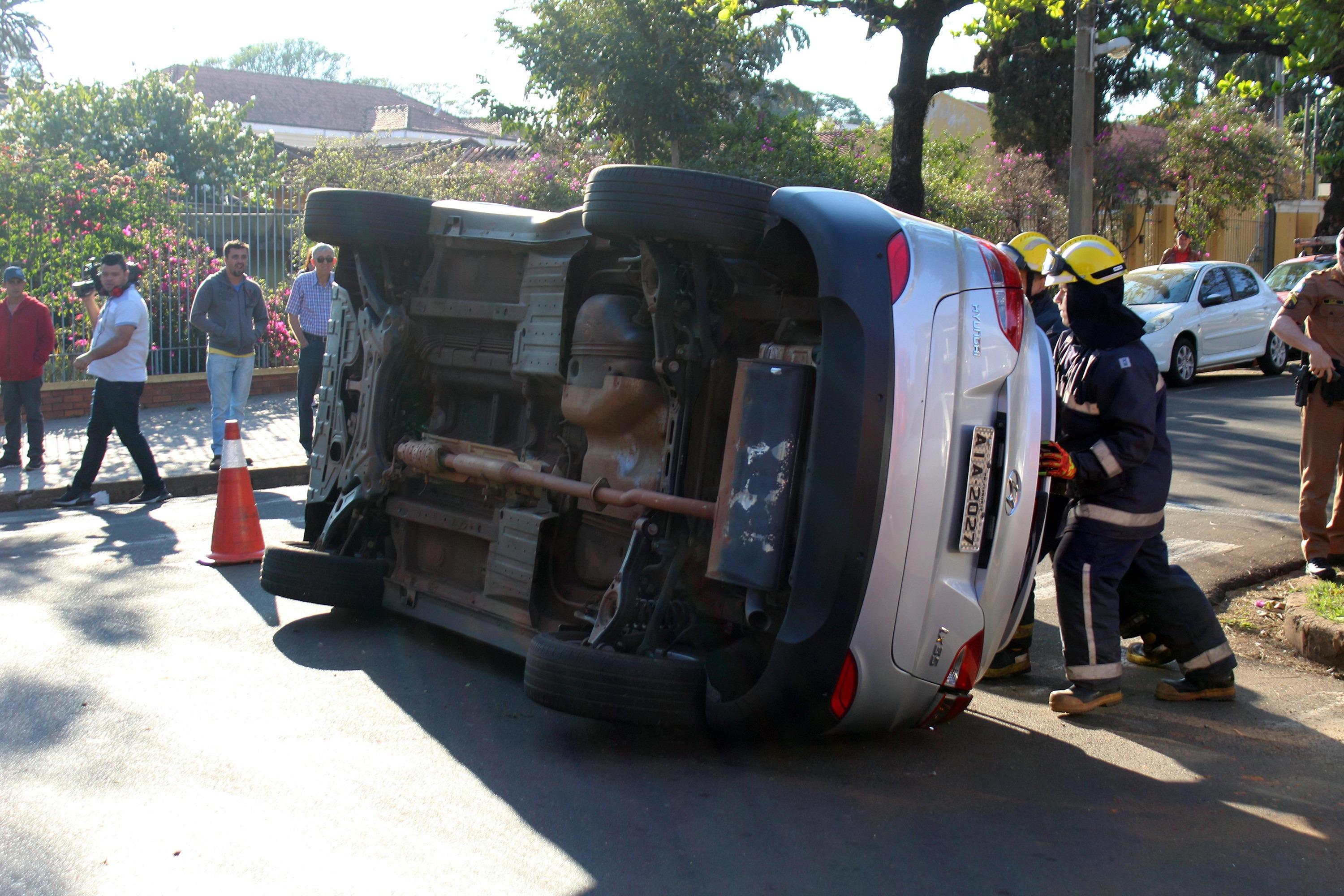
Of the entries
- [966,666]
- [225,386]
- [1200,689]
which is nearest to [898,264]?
[966,666]

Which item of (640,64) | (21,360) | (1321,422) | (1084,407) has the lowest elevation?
(21,360)

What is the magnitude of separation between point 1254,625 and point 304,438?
25.2 ft

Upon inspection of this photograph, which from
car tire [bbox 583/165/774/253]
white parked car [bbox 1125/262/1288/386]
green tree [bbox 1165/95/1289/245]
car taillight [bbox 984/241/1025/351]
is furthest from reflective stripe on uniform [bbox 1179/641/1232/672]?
green tree [bbox 1165/95/1289/245]

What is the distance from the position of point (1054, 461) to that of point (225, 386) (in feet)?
26.3

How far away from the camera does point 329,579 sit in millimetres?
5488

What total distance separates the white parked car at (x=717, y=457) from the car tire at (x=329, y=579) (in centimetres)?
1

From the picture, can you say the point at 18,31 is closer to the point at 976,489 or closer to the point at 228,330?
the point at 228,330

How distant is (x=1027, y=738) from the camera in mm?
4520

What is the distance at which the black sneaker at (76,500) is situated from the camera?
9.34 meters

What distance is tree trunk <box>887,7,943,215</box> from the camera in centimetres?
1862

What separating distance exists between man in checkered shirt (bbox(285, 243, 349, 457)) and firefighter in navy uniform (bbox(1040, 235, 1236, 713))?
7.30 metres

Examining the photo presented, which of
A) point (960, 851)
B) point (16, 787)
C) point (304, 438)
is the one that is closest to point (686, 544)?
point (960, 851)

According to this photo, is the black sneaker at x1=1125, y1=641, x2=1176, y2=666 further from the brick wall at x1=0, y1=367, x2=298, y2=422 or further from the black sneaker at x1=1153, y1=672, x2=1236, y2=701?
the brick wall at x1=0, y1=367, x2=298, y2=422

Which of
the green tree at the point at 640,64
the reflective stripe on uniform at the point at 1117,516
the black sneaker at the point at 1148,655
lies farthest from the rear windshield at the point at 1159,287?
the reflective stripe on uniform at the point at 1117,516
